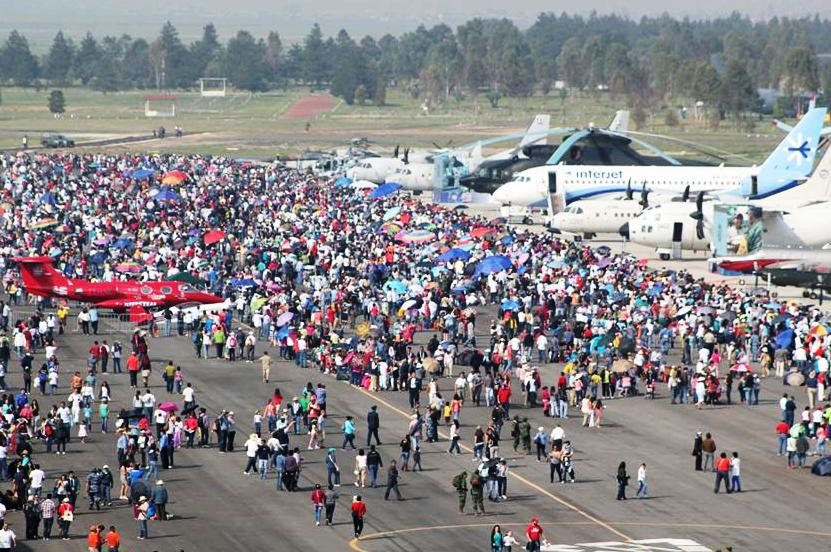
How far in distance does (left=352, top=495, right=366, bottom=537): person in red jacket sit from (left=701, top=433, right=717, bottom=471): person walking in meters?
9.45

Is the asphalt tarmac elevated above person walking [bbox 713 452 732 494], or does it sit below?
below

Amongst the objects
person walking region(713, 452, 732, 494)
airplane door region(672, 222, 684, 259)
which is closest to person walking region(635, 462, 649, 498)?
person walking region(713, 452, 732, 494)

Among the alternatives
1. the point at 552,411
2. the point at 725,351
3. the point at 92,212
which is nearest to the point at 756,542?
the point at 552,411

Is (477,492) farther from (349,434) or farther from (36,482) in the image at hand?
(36,482)

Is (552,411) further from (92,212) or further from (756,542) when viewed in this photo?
(92,212)

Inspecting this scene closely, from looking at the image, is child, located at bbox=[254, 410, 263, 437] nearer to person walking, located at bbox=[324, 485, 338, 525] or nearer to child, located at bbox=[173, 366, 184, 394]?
child, located at bbox=[173, 366, 184, 394]

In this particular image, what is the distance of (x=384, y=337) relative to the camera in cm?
5231

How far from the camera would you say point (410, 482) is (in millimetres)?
37719

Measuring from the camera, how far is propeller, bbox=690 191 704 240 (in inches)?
2800

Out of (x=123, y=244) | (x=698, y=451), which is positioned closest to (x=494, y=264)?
(x=123, y=244)

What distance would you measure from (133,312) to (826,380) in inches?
900

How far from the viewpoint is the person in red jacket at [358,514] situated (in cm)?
3303

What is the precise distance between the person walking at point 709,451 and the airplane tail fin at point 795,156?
4263cm

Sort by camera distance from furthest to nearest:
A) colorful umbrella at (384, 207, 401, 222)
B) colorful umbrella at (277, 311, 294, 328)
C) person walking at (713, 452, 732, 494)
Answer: colorful umbrella at (384, 207, 401, 222), colorful umbrella at (277, 311, 294, 328), person walking at (713, 452, 732, 494)
